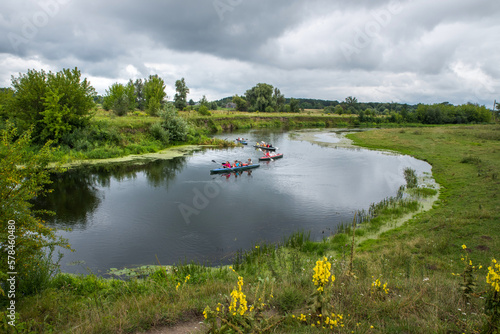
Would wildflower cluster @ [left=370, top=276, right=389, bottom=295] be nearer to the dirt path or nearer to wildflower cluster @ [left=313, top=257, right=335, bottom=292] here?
wildflower cluster @ [left=313, top=257, right=335, bottom=292]

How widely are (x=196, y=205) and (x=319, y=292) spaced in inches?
472

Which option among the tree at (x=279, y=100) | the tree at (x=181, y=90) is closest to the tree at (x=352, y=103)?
the tree at (x=279, y=100)

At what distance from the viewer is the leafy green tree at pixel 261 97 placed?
91.2 meters

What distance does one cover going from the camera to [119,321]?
4.73 m

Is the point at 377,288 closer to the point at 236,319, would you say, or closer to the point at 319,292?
the point at 319,292

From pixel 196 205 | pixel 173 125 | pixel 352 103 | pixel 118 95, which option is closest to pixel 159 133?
pixel 173 125

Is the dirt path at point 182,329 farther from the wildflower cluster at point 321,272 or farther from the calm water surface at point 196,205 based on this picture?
the calm water surface at point 196,205

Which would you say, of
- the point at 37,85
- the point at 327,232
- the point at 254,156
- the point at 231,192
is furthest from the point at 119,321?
the point at 37,85

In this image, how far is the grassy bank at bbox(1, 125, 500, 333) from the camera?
4.44m

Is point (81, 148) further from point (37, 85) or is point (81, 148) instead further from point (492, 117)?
point (492, 117)

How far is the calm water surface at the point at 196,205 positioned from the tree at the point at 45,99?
7.90 metres

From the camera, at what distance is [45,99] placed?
1011 inches

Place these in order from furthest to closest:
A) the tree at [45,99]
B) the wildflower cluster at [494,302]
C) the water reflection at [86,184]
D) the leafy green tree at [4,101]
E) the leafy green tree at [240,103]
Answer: the leafy green tree at [240,103], the leafy green tree at [4,101], the tree at [45,99], the water reflection at [86,184], the wildflower cluster at [494,302]

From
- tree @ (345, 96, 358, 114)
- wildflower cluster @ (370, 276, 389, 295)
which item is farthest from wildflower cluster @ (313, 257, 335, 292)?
tree @ (345, 96, 358, 114)
